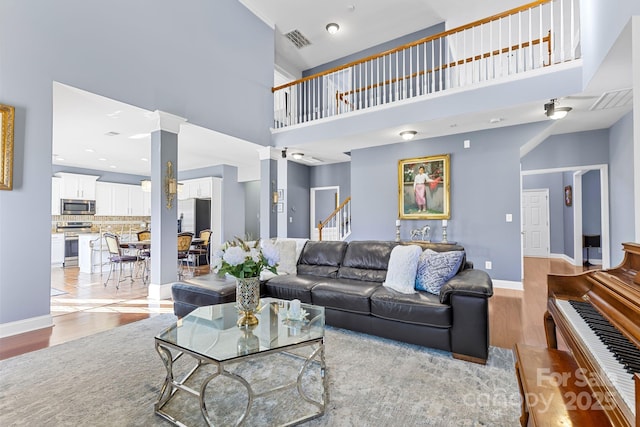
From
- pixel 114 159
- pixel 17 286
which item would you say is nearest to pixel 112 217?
pixel 114 159

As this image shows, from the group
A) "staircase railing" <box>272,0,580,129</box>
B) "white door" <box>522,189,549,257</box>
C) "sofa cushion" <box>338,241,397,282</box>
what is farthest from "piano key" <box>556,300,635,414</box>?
"white door" <box>522,189,549,257</box>

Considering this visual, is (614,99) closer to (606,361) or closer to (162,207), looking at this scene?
(606,361)

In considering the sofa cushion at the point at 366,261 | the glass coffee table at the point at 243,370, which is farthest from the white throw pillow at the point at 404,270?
the glass coffee table at the point at 243,370

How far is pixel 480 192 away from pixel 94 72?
227 inches

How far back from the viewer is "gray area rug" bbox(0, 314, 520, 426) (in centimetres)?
167

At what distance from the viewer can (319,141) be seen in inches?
227

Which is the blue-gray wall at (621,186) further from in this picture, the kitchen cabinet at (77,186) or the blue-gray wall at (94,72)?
the kitchen cabinet at (77,186)

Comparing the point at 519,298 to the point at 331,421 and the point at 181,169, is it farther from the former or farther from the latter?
the point at 181,169

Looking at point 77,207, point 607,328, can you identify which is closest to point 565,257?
point 607,328

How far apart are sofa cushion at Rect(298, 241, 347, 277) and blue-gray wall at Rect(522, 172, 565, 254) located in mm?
7363

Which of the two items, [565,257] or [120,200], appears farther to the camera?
[120,200]

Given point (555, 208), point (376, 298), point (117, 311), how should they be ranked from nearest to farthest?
1. point (376, 298)
2. point (117, 311)
3. point (555, 208)

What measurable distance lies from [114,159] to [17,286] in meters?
5.35

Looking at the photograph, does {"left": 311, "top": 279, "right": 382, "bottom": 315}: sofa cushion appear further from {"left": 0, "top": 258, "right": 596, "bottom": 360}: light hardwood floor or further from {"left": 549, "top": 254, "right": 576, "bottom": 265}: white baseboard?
{"left": 549, "top": 254, "right": 576, "bottom": 265}: white baseboard
